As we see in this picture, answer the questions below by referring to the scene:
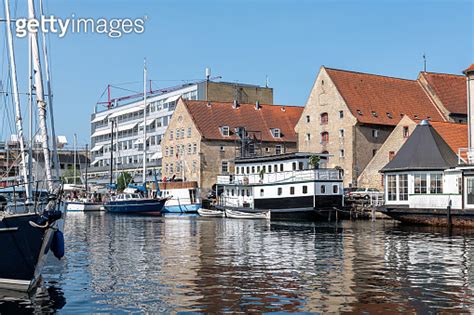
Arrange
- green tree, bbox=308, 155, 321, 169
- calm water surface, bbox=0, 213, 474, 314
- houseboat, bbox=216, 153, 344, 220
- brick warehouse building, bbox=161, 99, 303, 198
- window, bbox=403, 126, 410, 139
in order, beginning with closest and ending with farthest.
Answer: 1. calm water surface, bbox=0, 213, 474, 314
2. houseboat, bbox=216, 153, 344, 220
3. green tree, bbox=308, 155, 321, 169
4. window, bbox=403, 126, 410, 139
5. brick warehouse building, bbox=161, 99, 303, 198

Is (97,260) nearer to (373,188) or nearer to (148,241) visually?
(148,241)

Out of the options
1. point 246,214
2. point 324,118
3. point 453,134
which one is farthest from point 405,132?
point 246,214

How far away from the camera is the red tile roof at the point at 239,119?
99938 mm

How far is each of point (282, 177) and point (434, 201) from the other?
1958 centimetres

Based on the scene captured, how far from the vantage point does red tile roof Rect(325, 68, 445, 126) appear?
84.1 meters

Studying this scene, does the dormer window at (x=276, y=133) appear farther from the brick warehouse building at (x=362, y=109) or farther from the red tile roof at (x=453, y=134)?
the red tile roof at (x=453, y=134)

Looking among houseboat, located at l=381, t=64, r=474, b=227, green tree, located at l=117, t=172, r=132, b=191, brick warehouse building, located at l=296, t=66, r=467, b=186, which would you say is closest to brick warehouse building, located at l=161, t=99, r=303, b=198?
brick warehouse building, located at l=296, t=66, r=467, b=186

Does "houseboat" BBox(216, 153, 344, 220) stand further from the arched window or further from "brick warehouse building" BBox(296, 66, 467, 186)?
the arched window

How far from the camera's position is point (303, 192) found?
6450cm

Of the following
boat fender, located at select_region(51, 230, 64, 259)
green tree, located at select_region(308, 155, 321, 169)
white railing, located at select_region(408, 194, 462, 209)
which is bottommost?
boat fender, located at select_region(51, 230, 64, 259)

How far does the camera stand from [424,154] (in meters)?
57.1

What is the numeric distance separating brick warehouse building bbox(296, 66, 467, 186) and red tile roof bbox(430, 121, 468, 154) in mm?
15768

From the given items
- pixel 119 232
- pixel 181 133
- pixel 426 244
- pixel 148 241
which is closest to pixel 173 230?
pixel 119 232

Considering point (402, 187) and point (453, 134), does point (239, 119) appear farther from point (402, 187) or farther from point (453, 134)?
point (402, 187)
